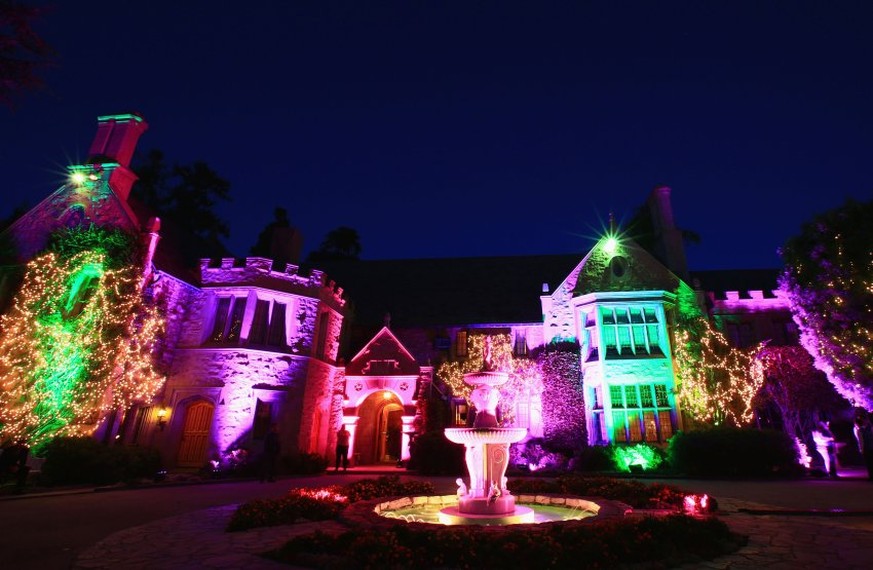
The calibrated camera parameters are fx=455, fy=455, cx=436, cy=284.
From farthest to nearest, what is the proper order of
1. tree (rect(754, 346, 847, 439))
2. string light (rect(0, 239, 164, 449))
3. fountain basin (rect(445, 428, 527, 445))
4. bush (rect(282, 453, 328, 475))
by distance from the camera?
tree (rect(754, 346, 847, 439)) < bush (rect(282, 453, 328, 475)) < string light (rect(0, 239, 164, 449)) < fountain basin (rect(445, 428, 527, 445))

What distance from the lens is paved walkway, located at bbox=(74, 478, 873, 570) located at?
590cm

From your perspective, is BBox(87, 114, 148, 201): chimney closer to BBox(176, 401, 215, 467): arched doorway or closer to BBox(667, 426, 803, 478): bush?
BBox(176, 401, 215, 467): arched doorway

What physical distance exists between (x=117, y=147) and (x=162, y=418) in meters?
13.4

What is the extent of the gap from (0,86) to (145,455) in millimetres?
12963

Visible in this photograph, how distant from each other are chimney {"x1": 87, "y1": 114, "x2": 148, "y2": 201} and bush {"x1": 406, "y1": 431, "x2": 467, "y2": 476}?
18228 millimetres

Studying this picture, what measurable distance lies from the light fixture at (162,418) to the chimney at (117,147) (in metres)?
10.0

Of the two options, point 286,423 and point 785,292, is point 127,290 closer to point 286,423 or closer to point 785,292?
point 286,423

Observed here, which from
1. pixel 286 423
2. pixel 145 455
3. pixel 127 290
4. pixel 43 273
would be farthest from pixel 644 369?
pixel 43 273

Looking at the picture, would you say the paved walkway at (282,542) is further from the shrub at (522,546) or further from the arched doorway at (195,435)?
the arched doorway at (195,435)

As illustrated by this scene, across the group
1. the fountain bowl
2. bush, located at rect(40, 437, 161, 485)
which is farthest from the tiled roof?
the fountain bowl

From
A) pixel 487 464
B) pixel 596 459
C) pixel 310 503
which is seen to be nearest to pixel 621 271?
pixel 596 459

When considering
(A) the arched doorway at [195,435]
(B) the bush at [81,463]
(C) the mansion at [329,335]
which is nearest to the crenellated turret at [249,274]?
(C) the mansion at [329,335]

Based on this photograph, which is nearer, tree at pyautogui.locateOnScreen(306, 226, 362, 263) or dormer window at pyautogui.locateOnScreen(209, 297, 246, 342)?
dormer window at pyautogui.locateOnScreen(209, 297, 246, 342)

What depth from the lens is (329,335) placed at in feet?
79.6
